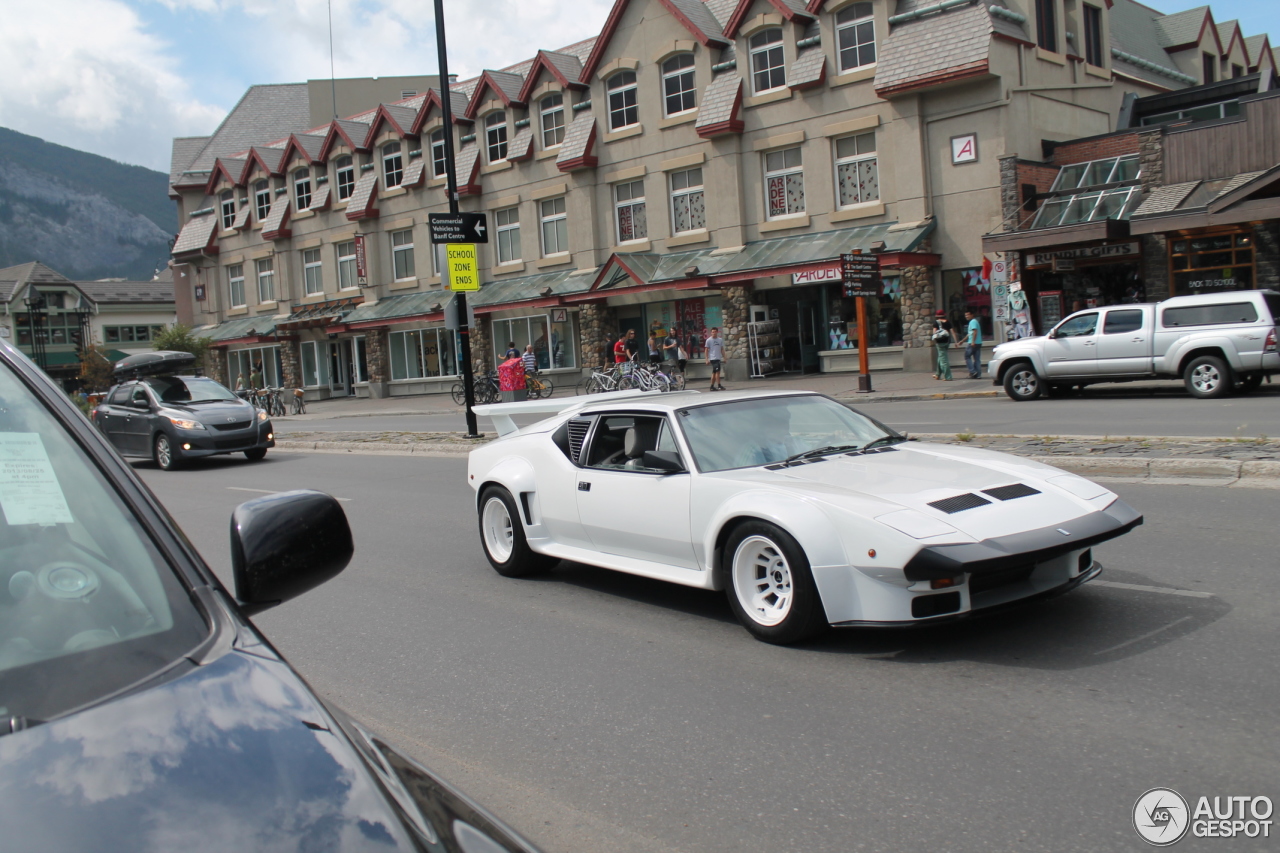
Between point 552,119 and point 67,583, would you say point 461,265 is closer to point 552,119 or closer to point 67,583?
point 67,583

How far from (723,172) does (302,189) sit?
24741 mm

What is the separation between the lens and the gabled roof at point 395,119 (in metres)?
42.1

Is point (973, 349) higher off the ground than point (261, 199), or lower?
lower

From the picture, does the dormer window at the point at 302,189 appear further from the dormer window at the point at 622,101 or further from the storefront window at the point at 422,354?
the dormer window at the point at 622,101

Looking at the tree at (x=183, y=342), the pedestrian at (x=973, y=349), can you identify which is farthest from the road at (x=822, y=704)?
the tree at (x=183, y=342)

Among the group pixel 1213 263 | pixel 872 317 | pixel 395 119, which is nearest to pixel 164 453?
pixel 872 317

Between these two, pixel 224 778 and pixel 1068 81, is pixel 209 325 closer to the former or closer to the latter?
pixel 1068 81

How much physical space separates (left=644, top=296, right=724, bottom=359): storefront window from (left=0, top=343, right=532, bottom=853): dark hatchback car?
30.4 m

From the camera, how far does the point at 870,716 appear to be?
14.3 ft

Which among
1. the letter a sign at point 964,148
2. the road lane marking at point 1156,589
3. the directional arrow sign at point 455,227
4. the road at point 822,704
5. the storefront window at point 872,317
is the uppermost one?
the letter a sign at point 964,148

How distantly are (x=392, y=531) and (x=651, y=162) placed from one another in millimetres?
26137

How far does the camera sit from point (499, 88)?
37969 mm

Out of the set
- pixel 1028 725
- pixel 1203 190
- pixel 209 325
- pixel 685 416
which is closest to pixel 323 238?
pixel 209 325

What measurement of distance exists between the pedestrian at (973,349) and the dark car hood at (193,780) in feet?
82.2
